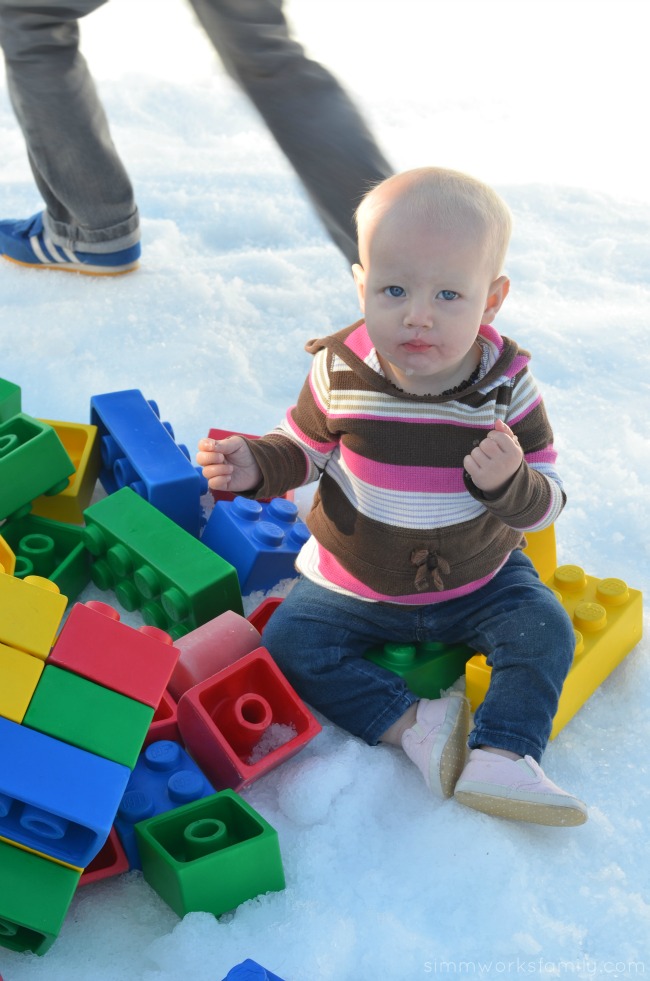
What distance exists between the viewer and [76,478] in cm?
159

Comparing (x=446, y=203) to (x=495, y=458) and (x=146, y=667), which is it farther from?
(x=146, y=667)

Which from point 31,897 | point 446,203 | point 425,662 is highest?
point 446,203

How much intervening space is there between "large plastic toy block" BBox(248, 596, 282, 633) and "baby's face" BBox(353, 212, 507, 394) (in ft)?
1.33

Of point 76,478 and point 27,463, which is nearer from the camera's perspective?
point 27,463

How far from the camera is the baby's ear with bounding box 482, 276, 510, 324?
124 cm

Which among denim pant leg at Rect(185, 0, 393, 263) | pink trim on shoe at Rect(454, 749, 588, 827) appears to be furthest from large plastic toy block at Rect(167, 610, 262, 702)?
denim pant leg at Rect(185, 0, 393, 263)

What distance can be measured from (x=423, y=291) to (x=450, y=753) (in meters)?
0.52

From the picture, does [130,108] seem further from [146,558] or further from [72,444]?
[146,558]

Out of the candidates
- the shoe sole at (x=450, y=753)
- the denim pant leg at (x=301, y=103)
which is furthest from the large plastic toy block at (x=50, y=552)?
the denim pant leg at (x=301, y=103)

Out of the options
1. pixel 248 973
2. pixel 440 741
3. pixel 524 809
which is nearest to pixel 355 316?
pixel 440 741

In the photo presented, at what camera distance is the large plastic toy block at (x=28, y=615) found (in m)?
1.05

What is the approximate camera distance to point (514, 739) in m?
1.23

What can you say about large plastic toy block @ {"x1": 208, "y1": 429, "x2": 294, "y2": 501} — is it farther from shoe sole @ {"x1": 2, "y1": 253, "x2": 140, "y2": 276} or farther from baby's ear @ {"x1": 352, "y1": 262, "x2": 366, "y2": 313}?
shoe sole @ {"x1": 2, "y1": 253, "x2": 140, "y2": 276}

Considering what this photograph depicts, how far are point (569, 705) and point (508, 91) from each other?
2.79 m
